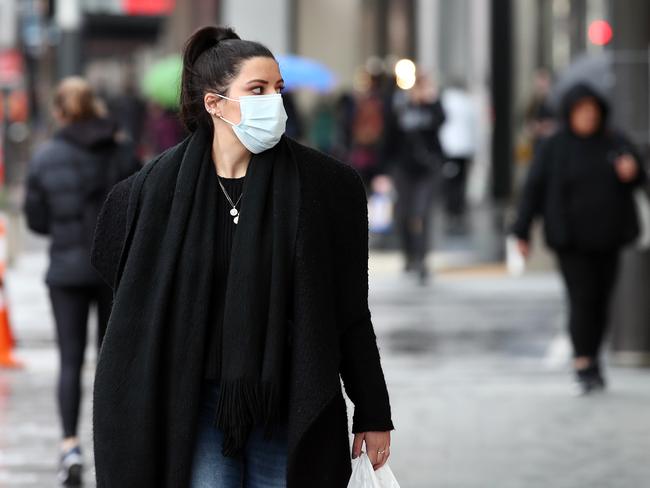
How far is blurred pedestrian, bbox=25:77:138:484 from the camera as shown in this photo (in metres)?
8.08

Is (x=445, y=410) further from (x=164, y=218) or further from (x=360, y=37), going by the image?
(x=360, y=37)

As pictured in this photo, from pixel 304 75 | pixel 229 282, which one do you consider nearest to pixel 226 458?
pixel 229 282

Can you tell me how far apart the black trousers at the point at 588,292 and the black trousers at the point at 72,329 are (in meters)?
3.26

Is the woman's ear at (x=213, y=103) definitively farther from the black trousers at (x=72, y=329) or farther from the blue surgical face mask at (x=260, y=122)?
the black trousers at (x=72, y=329)

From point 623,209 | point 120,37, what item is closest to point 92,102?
point 623,209

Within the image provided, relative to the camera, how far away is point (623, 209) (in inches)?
408

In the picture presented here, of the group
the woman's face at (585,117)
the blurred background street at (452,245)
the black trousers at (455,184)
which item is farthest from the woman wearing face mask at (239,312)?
the black trousers at (455,184)

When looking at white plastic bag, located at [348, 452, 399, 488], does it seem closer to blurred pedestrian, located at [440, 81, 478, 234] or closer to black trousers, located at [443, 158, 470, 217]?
blurred pedestrian, located at [440, 81, 478, 234]

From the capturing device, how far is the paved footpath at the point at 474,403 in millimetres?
8094

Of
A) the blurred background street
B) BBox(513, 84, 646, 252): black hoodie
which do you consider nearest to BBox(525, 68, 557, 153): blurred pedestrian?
the blurred background street

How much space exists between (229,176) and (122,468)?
2.53 feet

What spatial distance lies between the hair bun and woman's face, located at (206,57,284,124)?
0.13 m

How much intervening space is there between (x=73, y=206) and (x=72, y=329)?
22.3 inches

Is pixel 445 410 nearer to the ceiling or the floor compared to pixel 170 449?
nearer to the floor
